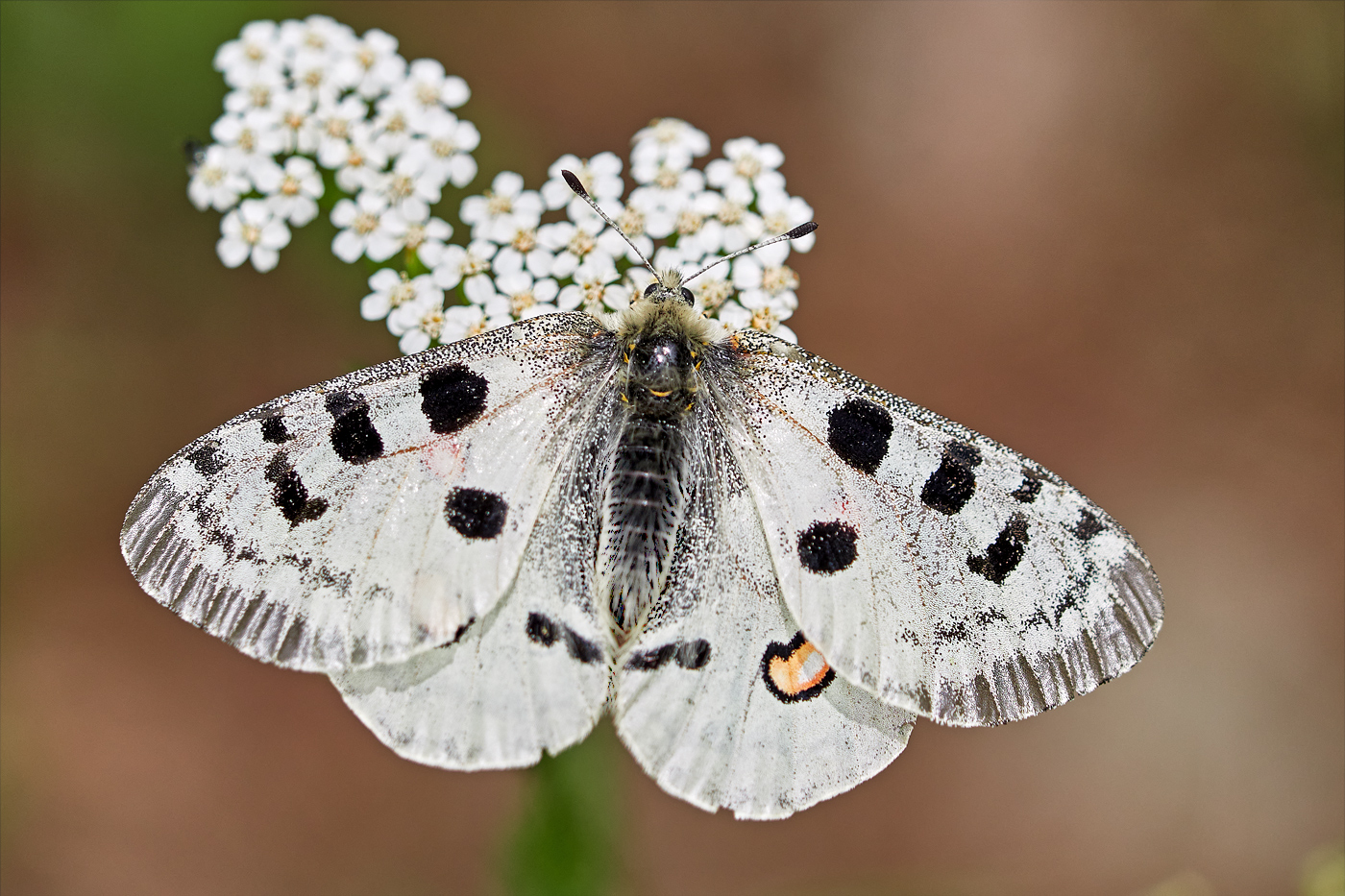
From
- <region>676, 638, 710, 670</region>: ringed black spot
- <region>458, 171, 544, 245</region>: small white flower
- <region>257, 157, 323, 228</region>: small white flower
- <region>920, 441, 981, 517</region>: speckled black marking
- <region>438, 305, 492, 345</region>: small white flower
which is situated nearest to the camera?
<region>920, 441, 981, 517</region>: speckled black marking

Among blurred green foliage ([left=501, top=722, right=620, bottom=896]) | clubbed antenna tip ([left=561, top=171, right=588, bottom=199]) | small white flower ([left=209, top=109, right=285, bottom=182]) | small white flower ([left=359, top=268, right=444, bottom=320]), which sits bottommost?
blurred green foliage ([left=501, top=722, right=620, bottom=896])

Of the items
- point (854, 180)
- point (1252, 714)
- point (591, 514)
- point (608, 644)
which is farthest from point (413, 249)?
point (1252, 714)

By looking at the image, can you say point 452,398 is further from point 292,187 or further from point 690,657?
point 292,187

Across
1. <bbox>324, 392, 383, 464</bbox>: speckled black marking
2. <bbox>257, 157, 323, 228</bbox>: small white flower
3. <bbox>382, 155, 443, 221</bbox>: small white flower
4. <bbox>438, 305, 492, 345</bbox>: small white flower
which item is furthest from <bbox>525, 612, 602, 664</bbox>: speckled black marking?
<bbox>257, 157, 323, 228</bbox>: small white flower

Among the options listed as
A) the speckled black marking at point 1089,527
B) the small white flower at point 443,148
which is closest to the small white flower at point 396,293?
the small white flower at point 443,148

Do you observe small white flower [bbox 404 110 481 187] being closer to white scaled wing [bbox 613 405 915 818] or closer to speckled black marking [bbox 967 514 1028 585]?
white scaled wing [bbox 613 405 915 818]

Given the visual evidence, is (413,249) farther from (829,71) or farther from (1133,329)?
(1133,329)
